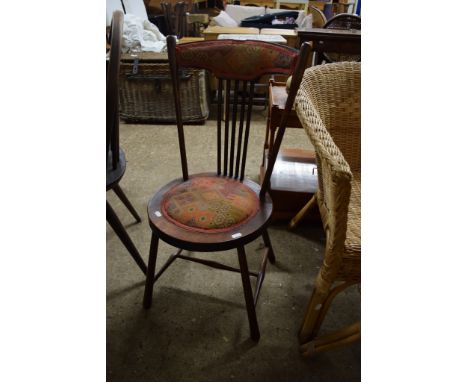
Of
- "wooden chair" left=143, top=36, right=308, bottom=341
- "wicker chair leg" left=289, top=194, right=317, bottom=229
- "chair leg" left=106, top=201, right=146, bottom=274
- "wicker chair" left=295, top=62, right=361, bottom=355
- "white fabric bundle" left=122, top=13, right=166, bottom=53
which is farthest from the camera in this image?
"white fabric bundle" left=122, top=13, right=166, bottom=53

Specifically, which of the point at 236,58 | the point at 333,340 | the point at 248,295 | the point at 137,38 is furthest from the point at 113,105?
the point at 137,38

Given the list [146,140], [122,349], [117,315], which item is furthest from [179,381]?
[146,140]

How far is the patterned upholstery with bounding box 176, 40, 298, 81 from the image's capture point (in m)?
0.89

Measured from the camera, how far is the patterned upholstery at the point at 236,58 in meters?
0.89

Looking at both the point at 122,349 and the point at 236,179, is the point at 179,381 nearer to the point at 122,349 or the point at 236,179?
the point at 122,349

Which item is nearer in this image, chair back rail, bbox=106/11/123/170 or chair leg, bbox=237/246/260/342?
chair back rail, bbox=106/11/123/170

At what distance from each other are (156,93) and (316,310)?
7.69 ft

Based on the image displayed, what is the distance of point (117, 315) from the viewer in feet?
3.82

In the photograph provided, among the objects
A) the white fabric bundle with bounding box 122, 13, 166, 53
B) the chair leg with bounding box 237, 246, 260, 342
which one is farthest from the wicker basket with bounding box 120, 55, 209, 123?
the chair leg with bounding box 237, 246, 260, 342

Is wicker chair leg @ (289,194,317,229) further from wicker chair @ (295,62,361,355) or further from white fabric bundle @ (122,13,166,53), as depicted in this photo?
white fabric bundle @ (122,13,166,53)

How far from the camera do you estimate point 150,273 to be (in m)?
1.09

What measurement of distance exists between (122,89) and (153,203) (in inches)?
81.1

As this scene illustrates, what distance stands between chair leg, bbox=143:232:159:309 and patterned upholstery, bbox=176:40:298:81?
0.58 m

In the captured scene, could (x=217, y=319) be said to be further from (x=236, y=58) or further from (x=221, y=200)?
(x=236, y=58)
